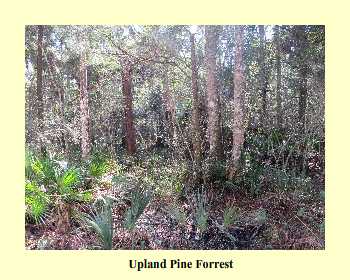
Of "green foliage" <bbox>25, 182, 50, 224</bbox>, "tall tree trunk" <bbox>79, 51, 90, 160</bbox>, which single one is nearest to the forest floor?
"green foliage" <bbox>25, 182, 50, 224</bbox>

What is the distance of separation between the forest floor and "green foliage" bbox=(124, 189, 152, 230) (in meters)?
0.17

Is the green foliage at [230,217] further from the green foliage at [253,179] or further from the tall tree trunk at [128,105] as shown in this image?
the tall tree trunk at [128,105]

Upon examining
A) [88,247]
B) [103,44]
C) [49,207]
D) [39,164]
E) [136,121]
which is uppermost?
[103,44]

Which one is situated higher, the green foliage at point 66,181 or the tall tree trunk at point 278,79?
the tall tree trunk at point 278,79

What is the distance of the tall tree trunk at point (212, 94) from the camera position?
9.09 m

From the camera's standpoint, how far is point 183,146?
10.8 meters

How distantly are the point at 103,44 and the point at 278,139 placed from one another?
17.4 feet

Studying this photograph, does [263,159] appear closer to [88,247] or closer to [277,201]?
[277,201]

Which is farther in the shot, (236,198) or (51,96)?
(51,96)

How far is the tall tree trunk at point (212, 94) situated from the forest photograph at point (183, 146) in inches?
0.9

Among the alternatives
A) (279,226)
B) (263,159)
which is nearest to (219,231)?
(279,226)

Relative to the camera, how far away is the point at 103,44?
33.3 feet

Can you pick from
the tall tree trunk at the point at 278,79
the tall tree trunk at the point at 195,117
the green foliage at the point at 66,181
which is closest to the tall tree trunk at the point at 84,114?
the tall tree trunk at the point at 195,117

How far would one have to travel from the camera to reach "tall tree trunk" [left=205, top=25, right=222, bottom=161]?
29.8ft
